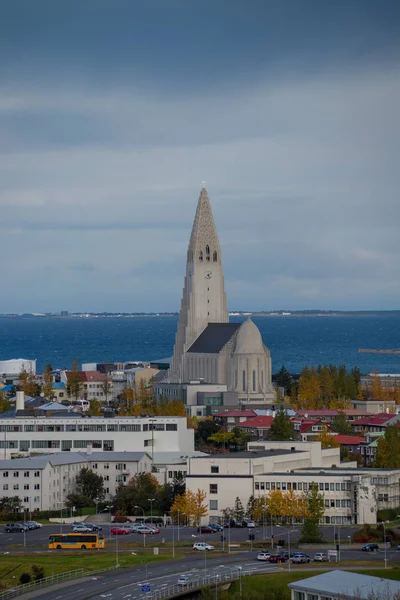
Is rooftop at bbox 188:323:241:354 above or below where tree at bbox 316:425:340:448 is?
above

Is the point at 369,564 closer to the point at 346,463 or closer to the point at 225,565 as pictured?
the point at 225,565

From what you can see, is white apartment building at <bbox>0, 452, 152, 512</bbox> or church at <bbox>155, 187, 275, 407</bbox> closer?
white apartment building at <bbox>0, 452, 152, 512</bbox>

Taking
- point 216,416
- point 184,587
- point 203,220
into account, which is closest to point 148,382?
point 203,220

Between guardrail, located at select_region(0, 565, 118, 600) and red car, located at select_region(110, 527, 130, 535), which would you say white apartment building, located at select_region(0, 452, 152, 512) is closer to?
red car, located at select_region(110, 527, 130, 535)

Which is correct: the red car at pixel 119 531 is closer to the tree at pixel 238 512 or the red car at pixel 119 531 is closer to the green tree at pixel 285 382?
the tree at pixel 238 512

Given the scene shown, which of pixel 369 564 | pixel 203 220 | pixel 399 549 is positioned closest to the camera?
pixel 369 564

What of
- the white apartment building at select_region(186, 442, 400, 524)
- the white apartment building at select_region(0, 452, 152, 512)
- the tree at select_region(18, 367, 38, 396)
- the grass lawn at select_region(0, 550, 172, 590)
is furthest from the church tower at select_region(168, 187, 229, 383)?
the grass lawn at select_region(0, 550, 172, 590)
